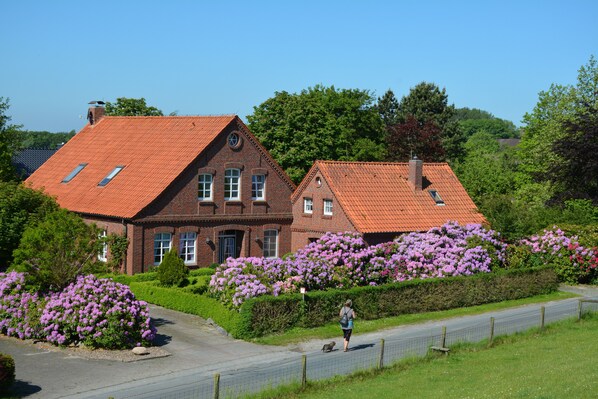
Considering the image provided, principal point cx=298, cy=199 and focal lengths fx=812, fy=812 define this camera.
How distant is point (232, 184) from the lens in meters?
45.5

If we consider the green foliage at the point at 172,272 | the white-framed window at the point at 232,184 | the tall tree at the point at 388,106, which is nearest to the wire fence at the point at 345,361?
the green foliage at the point at 172,272

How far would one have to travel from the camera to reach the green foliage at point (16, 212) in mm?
34750

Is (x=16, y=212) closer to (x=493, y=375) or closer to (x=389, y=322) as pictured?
(x=389, y=322)

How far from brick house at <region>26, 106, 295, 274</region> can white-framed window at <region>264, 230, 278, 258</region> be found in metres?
0.06

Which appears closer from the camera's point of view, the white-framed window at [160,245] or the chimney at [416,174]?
the white-framed window at [160,245]

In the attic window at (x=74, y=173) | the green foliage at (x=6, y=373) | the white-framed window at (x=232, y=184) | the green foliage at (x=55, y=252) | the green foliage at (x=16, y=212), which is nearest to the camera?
Answer: the green foliage at (x=6, y=373)

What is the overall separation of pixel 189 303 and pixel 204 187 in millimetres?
11551

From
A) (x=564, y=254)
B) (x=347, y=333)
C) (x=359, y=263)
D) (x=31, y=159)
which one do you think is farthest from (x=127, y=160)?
(x=31, y=159)

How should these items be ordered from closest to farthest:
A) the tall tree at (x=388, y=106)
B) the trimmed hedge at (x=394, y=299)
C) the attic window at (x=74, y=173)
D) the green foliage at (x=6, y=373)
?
the green foliage at (x=6, y=373) → the trimmed hedge at (x=394, y=299) → the attic window at (x=74, y=173) → the tall tree at (x=388, y=106)

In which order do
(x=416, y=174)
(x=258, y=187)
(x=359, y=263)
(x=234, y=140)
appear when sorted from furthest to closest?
(x=416, y=174), (x=258, y=187), (x=234, y=140), (x=359, y=263)

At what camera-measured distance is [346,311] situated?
1128 inches

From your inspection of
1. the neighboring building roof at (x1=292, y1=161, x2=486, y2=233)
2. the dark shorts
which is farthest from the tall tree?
the dark shorts

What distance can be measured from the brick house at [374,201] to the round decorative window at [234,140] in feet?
16.2

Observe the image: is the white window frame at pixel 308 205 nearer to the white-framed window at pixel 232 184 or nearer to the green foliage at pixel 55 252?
the white-framed window at pixel 232 184
